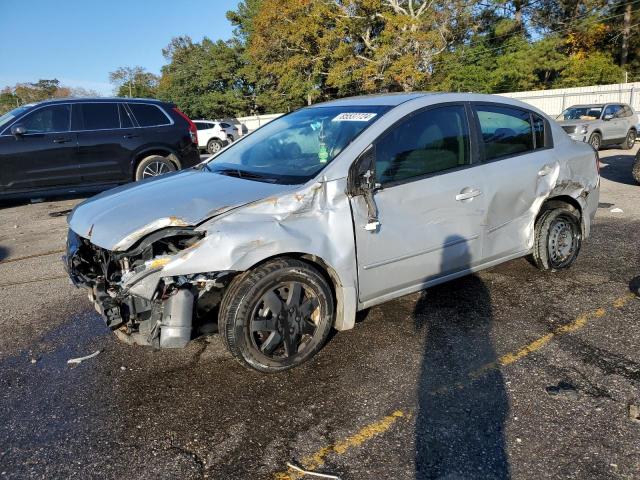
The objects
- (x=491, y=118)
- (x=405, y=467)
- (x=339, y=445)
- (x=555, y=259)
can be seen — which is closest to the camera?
(x=405, y=467)

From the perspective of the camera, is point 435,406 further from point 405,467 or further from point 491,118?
point 491,118

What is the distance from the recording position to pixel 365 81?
3406 cm

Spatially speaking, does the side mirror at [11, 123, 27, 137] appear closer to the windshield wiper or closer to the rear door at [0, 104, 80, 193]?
the rear door at [0, 104, 80, 193]

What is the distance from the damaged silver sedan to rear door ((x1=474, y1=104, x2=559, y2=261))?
0.5 inches

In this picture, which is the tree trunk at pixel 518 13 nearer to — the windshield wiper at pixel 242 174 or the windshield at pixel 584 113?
the windshield at pixel 584 113

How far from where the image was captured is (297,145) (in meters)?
3.81

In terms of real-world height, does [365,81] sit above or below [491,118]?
above

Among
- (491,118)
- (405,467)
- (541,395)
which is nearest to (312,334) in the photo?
(405,467)

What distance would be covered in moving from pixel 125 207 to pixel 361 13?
34.7 meters

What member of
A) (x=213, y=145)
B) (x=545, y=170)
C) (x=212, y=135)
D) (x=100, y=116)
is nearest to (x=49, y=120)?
(x=100, y=116)

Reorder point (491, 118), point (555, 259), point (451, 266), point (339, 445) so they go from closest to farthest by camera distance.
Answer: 1. point (339, 445)
2. point (451, 266)
3. point (491, 118)
4. point (555, 259)

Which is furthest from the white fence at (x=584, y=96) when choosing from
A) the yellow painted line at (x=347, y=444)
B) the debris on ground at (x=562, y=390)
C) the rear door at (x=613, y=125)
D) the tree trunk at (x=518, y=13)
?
the yellow painted line at (x=347, y=444)

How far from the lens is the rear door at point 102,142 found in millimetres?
8805

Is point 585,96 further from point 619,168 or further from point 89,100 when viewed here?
point 89,100
